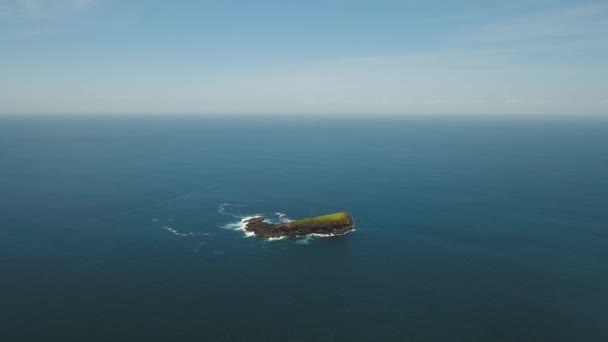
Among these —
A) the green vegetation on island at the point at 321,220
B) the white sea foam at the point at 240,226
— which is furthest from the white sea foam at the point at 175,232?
the green vegetation on island at the point at 321,220

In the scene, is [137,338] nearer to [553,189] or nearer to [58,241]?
[58,241]

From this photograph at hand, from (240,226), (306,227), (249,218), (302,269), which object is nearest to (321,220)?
(306,227)

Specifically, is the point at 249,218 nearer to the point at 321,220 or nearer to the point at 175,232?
the point at 175,232

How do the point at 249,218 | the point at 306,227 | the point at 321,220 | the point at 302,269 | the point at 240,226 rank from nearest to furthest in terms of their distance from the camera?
the point at 302,269 → the point at 306,227 → the point at 321,220 → the point at 240,226 → the point at 249,218

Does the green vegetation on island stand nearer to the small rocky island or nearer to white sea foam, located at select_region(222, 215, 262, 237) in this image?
the small rocky island

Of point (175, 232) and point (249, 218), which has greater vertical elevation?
point (249, 218)

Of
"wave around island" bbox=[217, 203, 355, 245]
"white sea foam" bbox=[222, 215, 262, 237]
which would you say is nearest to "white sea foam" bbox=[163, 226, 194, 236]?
"wave around island" bbox=[217, 203, 355, 245]

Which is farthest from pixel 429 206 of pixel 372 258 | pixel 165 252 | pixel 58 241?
pixel 58 241

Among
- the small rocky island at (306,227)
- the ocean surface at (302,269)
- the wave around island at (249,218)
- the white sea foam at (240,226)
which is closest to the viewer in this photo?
the ocean surface at (302,269)

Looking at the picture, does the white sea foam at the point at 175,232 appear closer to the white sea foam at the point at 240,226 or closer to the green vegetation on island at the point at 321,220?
the white sea foam at the point at 240,226

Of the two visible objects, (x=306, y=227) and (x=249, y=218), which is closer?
(x=306, y=227)
